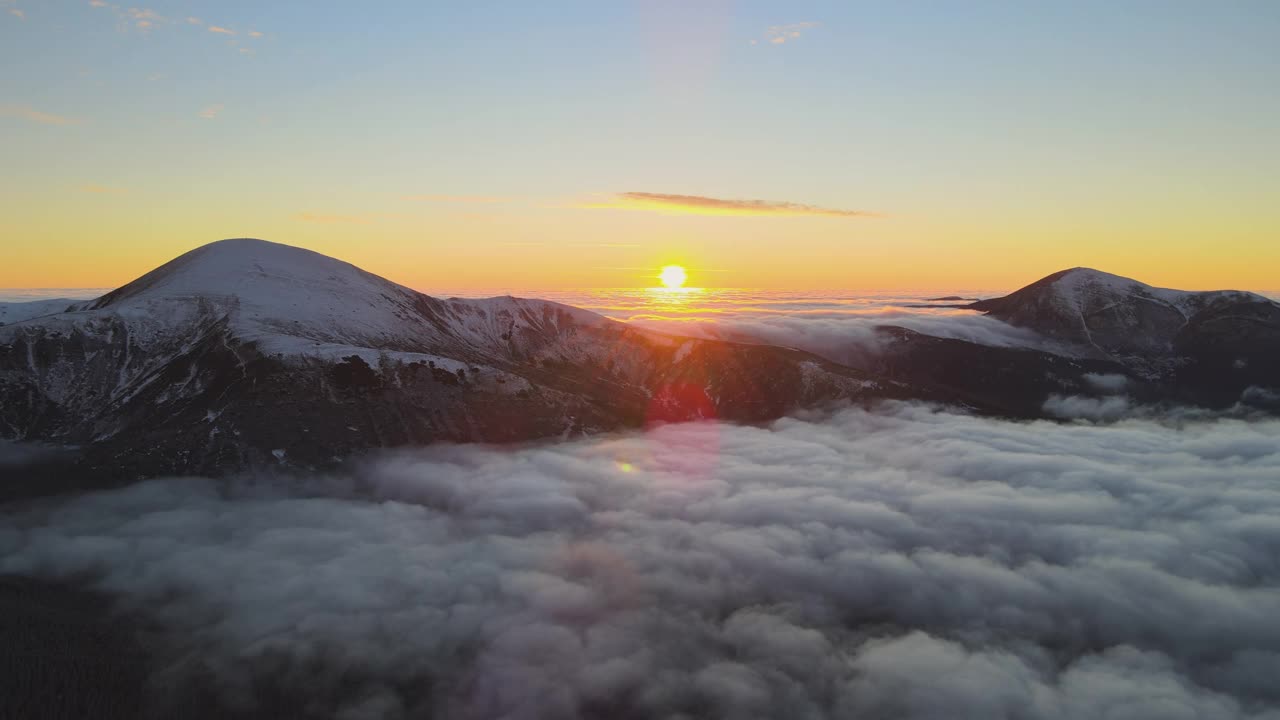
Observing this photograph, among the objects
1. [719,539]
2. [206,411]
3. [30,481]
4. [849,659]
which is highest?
[206,411]

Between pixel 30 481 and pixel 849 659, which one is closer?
pixel 849 659

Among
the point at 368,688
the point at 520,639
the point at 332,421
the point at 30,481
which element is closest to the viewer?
the point at 368,688

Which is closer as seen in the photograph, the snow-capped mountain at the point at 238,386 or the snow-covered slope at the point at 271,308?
the snow-capped mountain at the point at 238,386

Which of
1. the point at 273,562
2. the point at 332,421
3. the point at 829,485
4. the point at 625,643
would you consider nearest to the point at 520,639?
the point at 625,643

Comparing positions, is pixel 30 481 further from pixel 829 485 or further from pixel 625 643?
pixel 829 485

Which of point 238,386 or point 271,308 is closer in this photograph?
point 238,386

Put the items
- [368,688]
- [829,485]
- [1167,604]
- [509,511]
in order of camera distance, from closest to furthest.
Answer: [368,688], [1167,604], [509,511], [829,485]

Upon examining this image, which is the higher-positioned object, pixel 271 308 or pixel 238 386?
pixel 271 308

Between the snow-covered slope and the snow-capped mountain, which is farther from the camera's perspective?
the snow-covered slope

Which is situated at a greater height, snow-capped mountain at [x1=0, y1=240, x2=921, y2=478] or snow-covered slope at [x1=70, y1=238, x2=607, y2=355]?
snow-covered slope at [x1=70, y1=238, x2=607, y2=355]

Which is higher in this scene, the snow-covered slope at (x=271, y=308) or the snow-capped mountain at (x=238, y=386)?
the snow-covered slope at (x=271, y=308)

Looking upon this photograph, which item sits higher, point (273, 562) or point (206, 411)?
point (206, 411)
